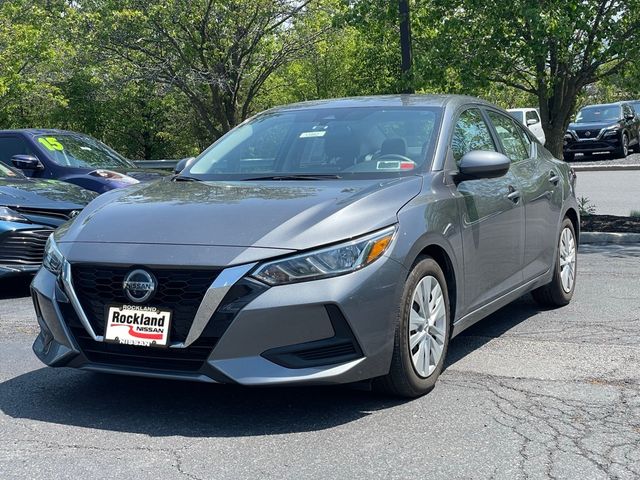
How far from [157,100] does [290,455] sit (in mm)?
24690

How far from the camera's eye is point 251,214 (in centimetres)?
443

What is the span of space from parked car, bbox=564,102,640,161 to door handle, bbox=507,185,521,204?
68.3ft

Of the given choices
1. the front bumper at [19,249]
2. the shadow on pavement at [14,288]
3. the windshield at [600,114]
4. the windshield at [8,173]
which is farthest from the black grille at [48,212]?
the windshield at [600,114]

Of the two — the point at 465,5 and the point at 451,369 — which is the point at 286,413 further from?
the point at 465,5

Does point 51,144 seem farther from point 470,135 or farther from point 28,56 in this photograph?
point 28,56

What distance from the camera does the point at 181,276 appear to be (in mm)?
4145

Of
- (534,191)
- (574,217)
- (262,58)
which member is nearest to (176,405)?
(534,191)

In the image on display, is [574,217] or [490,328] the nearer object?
[490,328]

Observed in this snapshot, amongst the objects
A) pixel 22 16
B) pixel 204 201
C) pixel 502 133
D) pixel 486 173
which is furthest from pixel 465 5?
pixel 22 16

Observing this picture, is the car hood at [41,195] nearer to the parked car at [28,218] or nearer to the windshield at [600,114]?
the parked car at [28,218]

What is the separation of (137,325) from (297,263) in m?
0.80

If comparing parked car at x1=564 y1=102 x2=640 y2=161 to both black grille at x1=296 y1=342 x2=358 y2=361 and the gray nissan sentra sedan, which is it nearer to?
the gray nissan sentra sedan

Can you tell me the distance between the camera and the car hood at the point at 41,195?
826 centimetres

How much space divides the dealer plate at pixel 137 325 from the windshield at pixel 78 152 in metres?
7.34
